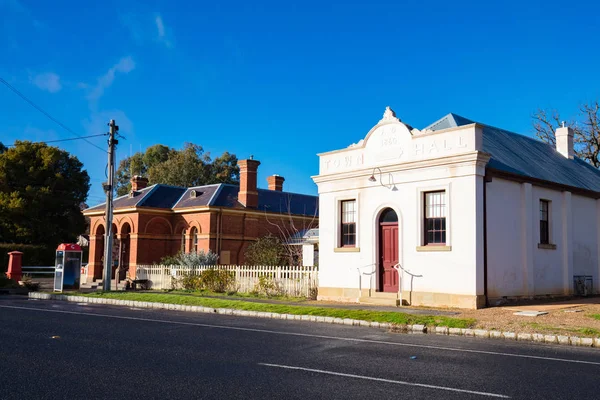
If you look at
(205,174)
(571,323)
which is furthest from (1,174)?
(571,323)

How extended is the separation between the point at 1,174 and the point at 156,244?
58.9 ft

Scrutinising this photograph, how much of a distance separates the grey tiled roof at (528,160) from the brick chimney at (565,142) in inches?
13.2

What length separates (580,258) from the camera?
70.0 ft

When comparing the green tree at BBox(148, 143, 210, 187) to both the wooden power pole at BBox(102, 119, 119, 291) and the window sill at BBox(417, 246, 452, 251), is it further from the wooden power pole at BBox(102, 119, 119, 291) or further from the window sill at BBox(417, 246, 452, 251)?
the window sill at BBox(417, 246, 452, 251)

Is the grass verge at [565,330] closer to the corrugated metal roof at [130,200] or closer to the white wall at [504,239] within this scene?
the white wall at [504,239]

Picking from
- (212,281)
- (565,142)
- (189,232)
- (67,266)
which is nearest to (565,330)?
(212,281)

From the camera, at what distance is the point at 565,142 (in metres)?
25.8

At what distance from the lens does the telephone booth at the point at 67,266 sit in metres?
24.9

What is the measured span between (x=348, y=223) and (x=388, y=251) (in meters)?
2.00

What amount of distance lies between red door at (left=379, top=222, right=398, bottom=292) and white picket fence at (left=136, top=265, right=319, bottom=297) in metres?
3.10

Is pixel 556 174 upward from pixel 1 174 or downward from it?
downward

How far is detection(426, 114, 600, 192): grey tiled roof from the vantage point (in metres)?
19.2

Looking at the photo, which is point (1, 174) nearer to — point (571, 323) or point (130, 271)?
point (130, 271)

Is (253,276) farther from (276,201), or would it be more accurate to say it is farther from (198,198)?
(276,201)
